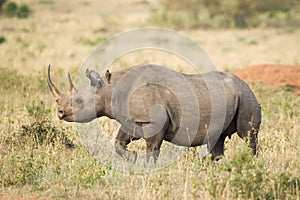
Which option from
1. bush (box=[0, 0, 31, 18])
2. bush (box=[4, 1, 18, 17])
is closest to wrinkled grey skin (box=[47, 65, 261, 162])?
bush (box=[0, 0, 31, 18])

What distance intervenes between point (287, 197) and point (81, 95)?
113 inches

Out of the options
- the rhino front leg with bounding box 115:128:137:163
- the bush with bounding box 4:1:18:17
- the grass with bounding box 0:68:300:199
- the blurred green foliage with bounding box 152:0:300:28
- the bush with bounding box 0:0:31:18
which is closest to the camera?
the grass with bounding box 0:68:300:199

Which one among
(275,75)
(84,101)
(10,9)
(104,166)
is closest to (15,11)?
(10,9)

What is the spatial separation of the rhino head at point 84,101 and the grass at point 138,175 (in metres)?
0.54

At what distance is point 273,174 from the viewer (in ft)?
23.1

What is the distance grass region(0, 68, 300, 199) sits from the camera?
6629mm

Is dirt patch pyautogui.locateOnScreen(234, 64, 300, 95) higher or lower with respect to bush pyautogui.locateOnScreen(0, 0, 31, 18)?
lower

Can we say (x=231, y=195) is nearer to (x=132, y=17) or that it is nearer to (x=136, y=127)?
(x=136, y=127)

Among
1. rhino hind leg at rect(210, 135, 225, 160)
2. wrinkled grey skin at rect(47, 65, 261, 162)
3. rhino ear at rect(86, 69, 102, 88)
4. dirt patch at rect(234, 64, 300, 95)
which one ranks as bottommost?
rhino hind leg at rect(210, 135, 225, 160)

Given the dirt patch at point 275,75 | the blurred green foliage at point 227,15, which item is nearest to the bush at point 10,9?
the blurred green foliage at point 227,15

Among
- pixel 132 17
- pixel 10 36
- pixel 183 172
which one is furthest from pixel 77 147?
pixel 132 17

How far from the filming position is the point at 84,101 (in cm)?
775

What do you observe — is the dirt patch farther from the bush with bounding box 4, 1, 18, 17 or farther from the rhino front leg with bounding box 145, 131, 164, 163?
the bush with bounding box 4, 1, 18, 17

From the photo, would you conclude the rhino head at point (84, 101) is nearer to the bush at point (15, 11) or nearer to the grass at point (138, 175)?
the grass at point (138, 175)
